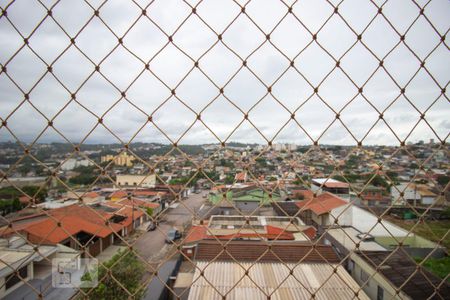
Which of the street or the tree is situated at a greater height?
the tree

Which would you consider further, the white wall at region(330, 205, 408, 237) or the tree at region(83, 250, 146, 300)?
the white wall at region(330, 205, 408, 237)

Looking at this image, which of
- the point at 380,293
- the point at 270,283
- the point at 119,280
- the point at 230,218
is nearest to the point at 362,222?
the point at 230,218

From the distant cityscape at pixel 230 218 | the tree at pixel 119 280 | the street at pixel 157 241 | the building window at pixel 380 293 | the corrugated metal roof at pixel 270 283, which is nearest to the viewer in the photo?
the distant cityscape at pixel 230 218

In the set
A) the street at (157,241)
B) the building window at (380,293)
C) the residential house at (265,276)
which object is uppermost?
the residential house at (265,276)

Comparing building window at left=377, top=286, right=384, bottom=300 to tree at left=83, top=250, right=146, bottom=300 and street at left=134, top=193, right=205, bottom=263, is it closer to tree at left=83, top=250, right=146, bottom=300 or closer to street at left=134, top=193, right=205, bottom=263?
street at left=134, top=193, right=205, bottom=263

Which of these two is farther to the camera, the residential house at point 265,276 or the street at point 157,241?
the street at point 157,241

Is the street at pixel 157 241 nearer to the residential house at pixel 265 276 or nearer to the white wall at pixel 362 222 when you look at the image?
the residential house at pixel 265 276

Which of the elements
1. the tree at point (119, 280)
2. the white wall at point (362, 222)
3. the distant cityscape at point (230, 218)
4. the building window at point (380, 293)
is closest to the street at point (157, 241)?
the distant cityscape at point (230, 218)

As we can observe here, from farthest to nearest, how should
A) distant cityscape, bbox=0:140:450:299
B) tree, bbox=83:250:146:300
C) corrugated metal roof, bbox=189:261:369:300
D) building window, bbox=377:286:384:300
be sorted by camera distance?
building window, bbox=377:286:384:300
tree, bbox=83:250:146:300
corrugated metal roof, bbox=189:261:369:300
distant cityscape, bbox=0:140:450:299

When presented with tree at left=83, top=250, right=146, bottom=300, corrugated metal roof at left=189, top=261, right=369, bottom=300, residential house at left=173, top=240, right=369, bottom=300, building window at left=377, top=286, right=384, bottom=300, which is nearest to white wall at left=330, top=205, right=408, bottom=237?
residential house at left=173, top=240, right=369, bottom=300
